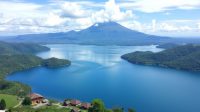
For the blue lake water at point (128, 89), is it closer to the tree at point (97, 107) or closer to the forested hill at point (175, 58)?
the tree at point (97, 107)

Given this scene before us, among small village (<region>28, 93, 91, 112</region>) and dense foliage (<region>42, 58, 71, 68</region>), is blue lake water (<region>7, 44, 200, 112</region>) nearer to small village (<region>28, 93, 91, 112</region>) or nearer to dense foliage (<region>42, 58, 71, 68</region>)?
small village (<region>28, 93, 91, 112</region>)

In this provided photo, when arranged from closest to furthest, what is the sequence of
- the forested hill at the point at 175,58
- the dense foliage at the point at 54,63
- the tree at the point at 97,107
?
→ the tree at the point at 97,107, the forested hill at the point at 175,58, the dense foliage at the point at 54,63

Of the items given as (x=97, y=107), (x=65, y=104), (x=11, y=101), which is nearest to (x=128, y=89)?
(x=65, y=104)

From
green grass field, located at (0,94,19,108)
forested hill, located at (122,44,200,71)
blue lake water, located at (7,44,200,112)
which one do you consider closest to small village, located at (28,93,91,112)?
green grass field, located at (0,94,19,108)

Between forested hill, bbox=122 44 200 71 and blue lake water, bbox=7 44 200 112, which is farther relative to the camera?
forested hill, bbox=122 44 200 71

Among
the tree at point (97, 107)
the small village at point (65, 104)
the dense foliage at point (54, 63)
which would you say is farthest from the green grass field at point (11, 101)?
the dense foliage at point (54, 63)

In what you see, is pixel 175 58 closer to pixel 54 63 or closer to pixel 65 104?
pixel 54 63

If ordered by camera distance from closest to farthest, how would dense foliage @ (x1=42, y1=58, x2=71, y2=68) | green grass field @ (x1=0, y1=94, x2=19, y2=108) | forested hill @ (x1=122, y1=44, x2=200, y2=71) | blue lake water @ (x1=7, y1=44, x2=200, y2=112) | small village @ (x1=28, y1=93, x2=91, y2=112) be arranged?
small village @ (x1=28, y1=93, x2=91, y2=112)
green grass field @ (x1=0, y1=94, x2=19, y2=108)
blue lake water @ (x1=7, y1=44, x2=200, y2=112)
forested hill @ (x1=122, y1=44, x2=200, y2=71)
dense foliage @ (x1=42, y1=58, x2=71, y2=68)

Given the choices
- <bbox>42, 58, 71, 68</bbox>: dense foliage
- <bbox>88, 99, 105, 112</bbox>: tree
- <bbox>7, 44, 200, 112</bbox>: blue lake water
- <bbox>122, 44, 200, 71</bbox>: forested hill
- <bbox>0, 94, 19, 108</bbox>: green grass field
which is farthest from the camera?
<bbox>42, 58, 71, 68</bbox>: dense foliage

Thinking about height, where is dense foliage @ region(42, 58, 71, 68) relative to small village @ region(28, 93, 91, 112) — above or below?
below
